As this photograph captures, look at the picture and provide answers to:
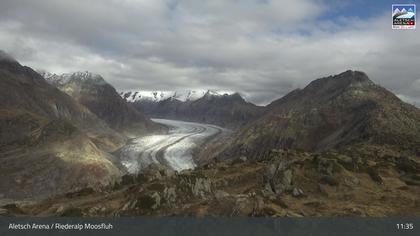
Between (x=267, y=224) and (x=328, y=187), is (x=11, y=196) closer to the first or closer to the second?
(x=328, y=187)

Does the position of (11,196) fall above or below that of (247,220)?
below

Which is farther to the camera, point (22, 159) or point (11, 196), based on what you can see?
point (22, 159)

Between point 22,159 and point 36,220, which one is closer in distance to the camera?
point 36,220

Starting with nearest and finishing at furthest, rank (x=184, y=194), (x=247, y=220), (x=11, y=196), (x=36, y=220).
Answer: (x=36, y=220)
(x=247, y=220)
(x=184, y=194)
(x=11, y=196)

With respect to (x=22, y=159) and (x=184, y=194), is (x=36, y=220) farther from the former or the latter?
(x=22, y=159)

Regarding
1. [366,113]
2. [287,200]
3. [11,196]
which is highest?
[366,113]

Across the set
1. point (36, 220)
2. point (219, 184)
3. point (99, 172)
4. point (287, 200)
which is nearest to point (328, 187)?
point (287, 200)

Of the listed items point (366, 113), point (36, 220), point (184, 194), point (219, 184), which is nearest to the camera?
point (36, 220)

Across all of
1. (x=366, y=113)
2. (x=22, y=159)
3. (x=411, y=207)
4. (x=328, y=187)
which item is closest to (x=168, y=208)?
(x=328, y=187)

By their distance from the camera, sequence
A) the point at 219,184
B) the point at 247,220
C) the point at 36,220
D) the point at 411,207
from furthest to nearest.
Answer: the point at 219,184 → the point at 411,207 → the point at 247,220 → the point at 36,220
